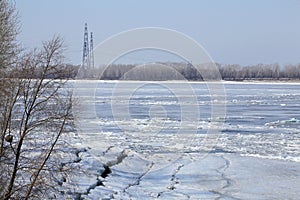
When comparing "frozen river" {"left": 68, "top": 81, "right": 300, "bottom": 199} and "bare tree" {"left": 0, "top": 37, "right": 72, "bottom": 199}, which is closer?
"bare tree" {"left": 0, "top": 37, "right": 72, "bottom": 199}

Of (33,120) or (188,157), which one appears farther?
(188,157)

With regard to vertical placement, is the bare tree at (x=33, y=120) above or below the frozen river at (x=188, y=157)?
above

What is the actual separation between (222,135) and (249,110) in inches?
364

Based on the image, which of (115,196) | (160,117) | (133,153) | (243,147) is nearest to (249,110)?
(160,117)

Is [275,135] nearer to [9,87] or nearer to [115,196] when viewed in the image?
[115,196]

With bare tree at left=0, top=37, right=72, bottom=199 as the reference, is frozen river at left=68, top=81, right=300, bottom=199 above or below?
below

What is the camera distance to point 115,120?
20906 mm

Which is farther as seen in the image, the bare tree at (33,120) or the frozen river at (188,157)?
the frozen river at (188,157)

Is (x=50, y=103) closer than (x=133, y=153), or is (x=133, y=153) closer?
(x=50, y=103)

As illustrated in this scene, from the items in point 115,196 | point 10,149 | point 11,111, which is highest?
point 11,111

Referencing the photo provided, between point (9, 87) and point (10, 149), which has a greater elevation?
point (9, 87)

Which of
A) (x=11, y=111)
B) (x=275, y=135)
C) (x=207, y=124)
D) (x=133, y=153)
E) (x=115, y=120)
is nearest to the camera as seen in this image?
(x=11, y=111)

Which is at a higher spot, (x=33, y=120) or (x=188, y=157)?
(x=33, y=120)

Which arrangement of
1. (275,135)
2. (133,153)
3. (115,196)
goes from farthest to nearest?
(275,135) → (133,153) → (115,196)
